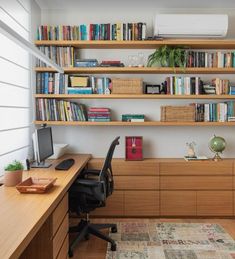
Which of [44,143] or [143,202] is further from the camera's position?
[143,202]

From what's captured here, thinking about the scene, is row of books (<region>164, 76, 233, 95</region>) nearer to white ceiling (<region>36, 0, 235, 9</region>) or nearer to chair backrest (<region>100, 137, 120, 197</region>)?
white ceiling (<region>36, 0, 235, 9</region>)

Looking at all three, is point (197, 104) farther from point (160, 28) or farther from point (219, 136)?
point (160, 28)

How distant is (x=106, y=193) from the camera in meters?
3.12

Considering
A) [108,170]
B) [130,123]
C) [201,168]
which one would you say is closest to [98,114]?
[130,123]

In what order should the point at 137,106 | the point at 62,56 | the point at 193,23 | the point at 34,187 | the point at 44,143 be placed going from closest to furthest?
the point at 34,187 < the point at 44,143 < the point at 193,23 < the point at 62,56 < the point at 137,106

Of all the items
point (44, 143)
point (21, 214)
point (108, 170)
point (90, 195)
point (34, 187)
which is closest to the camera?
point (21, 214)

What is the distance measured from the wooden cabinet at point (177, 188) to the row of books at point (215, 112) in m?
0.57

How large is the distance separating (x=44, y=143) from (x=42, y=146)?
0.33 feet

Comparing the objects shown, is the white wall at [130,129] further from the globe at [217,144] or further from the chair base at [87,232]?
the chair base at [87,232]

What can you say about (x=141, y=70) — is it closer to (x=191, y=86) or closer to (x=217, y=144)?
(x=191, y=86)

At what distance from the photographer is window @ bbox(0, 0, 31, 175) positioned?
3121 mm

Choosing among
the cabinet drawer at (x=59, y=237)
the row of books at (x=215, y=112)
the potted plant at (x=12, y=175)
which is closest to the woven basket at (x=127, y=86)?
the row of books at (x=215, y=112)

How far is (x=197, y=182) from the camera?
12.9ft

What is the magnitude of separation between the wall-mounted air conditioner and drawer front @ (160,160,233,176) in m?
1.64
